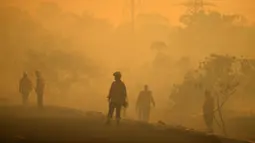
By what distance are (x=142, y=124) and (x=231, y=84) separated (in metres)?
2.03

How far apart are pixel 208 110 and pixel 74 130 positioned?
2.79 meters

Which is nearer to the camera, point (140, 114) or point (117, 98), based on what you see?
point (117, 98)

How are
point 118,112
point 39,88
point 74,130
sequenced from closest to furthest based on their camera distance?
Answer: 1. point 74,130
2. point 118,112
3. point 39,88

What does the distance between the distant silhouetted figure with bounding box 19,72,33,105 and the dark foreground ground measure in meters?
0.24

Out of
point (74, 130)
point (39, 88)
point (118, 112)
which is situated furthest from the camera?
point (39, 88)

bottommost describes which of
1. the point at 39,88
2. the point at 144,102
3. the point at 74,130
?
the point at 74,130

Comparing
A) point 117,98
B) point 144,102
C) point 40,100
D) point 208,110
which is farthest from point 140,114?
point 40,100

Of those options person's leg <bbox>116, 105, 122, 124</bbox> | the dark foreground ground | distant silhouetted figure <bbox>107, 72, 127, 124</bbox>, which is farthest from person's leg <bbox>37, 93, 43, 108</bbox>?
person's leg <bbox>116, 105, 122, 124</bbox>

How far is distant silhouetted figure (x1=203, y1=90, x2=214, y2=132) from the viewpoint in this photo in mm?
11331

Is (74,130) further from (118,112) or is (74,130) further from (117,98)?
(117,98)

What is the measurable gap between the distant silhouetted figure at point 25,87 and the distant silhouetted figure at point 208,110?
12.0ft

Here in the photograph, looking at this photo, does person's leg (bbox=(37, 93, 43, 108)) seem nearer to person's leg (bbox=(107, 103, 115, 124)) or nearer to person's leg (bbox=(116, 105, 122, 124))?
person's leg (bbox=(107, 103, 115, 124))

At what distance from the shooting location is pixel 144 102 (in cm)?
1131

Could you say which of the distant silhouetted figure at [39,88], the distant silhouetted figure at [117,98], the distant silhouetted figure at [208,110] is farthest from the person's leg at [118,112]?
the distant silhouetted figure at [208,110]
